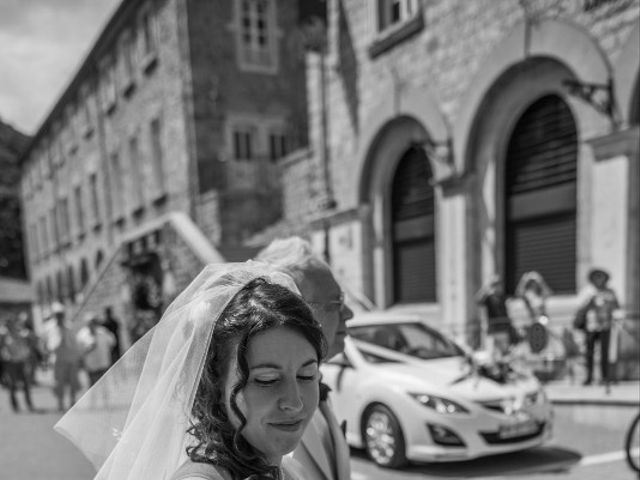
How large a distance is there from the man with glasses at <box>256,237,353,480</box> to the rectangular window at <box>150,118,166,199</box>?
1748cm

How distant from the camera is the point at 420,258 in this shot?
36.8 feet

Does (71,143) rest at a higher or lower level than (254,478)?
higher

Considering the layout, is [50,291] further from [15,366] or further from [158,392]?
[158,392]

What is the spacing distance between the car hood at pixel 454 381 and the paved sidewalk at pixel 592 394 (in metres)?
0.90

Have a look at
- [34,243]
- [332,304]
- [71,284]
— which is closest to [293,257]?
[332,304]

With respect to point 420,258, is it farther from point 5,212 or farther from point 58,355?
point 5,212

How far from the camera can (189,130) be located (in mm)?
16328

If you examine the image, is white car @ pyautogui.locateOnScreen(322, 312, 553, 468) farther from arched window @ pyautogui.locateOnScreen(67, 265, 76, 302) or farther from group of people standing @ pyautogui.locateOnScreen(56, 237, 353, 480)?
arched window @ pyautogui.locateOnScreen(67, 265, 76, 302)

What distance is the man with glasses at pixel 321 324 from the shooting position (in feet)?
5.38

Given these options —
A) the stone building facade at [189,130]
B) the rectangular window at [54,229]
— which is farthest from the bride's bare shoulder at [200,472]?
the rectangular window at [54,229]

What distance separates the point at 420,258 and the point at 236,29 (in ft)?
34.8

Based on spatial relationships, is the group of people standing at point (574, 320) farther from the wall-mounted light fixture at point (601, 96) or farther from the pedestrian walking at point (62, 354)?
the pedestrian walking at point (62, 354)

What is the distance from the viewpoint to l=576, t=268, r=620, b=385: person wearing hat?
6.66 m

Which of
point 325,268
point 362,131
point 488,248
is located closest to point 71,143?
point 362,131
